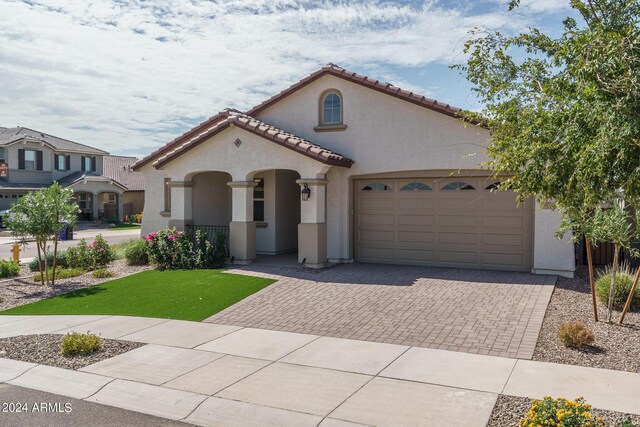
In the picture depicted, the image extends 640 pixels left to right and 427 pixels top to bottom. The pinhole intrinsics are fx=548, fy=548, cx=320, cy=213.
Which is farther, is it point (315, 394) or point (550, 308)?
point (550, 308)

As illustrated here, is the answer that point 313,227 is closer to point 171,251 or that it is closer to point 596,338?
point 171,251

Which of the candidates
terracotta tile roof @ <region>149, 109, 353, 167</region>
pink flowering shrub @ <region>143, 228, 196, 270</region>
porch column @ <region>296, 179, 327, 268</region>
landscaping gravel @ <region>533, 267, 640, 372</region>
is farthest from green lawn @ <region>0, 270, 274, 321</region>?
landscaping gravel @ <region>533, 267, 640, 372</region>

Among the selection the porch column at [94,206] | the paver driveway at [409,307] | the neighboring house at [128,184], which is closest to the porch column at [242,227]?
the paver driveway at [409,307]

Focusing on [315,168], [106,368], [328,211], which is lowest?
[106,368]

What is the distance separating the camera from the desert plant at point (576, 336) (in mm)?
8227

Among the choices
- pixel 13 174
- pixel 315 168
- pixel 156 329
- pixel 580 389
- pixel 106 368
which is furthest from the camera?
pixel 13 174

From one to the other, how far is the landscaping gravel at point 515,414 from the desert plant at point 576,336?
2135 millimetres

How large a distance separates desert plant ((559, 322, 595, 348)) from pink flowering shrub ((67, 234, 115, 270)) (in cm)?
1454

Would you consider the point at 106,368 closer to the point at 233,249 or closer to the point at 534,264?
the point at 233,249

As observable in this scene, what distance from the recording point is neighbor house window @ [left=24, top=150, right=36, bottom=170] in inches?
1657

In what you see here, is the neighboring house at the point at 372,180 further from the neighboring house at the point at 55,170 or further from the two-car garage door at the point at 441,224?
the neighboring house at the point at 55,170

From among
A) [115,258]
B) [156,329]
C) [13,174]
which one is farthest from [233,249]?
[13,174]

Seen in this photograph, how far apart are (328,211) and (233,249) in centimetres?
316

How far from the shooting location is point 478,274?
14.7 m
